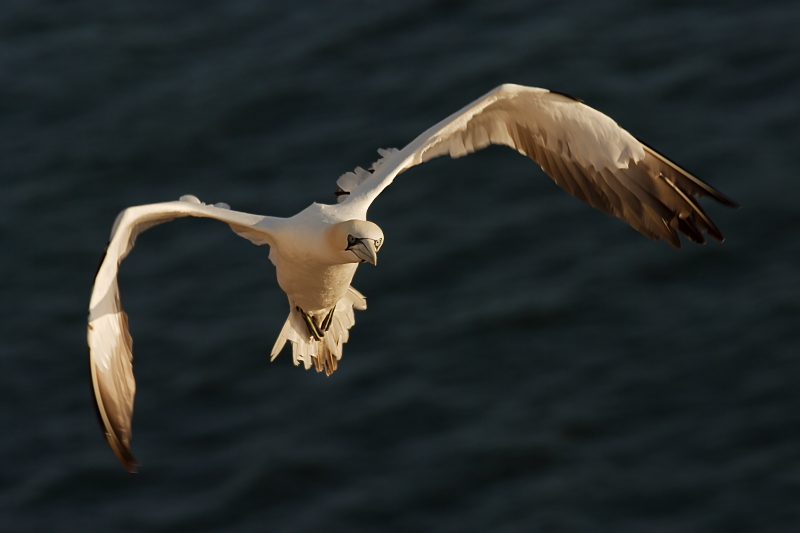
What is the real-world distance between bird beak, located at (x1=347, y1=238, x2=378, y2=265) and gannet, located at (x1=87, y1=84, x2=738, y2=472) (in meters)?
0.01

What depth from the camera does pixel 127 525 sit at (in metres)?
18.6

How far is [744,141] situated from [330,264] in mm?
11350

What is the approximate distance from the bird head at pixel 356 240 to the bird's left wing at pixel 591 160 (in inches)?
29.0

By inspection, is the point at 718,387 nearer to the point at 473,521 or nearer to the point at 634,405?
the point at 634,405

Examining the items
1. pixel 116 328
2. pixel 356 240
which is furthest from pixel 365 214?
pixel 116 328

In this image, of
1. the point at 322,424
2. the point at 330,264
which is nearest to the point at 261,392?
the point at 322,424

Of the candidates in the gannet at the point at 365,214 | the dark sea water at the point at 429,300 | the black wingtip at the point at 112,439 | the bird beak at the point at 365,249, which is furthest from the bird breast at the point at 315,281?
the dark sea water at the point at 429,300

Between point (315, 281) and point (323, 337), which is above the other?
point (315, 281)

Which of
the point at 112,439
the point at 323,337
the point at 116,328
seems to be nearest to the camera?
the point at 112,439

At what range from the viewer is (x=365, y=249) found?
31.5ft

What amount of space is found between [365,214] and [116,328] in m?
2.11

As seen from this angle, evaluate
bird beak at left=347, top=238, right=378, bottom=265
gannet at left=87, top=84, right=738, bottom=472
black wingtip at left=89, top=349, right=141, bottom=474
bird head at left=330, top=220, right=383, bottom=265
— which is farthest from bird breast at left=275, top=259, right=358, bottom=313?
black wingtip at left=89, top=349, right=141, bottom=474

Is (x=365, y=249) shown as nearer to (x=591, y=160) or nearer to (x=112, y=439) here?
(x=112, y=439)

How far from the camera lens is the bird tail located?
1158 cm
